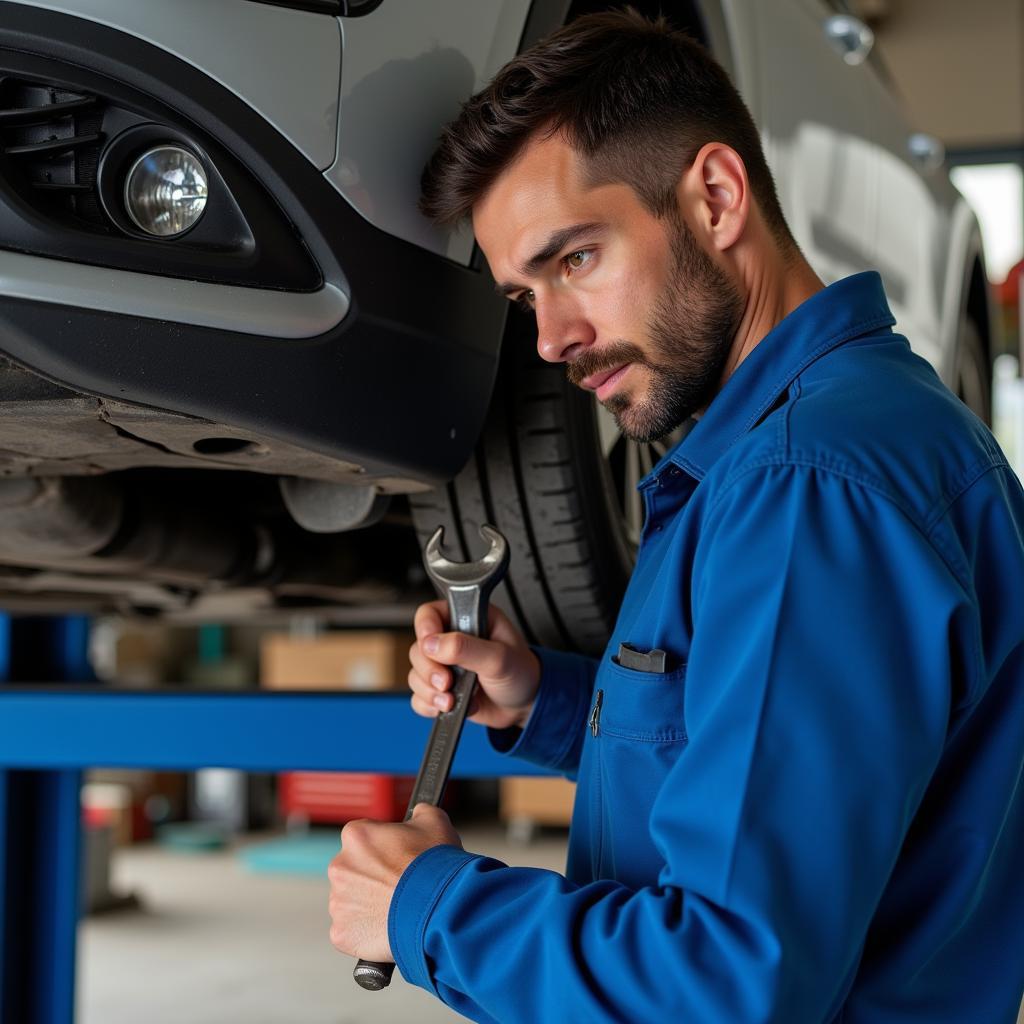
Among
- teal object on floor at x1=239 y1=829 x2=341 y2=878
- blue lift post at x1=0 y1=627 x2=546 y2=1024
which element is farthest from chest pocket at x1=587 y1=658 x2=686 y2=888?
teal object on floor at x1=239 y1=829 x2=341 y2=878

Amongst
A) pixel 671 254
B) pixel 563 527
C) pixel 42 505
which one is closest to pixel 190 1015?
pixel 42 505

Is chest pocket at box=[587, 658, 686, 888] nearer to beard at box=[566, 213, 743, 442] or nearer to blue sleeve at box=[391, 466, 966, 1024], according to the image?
blue sleeve at box=[391, 466, 966, 1024]

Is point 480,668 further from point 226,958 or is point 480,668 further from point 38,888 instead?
point 226,958

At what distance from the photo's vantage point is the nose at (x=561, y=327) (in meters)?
0.86

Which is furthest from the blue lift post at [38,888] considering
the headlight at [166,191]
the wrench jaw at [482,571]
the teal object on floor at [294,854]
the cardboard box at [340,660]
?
the cardboard box at [340,660]

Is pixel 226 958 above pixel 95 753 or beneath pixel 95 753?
beneath

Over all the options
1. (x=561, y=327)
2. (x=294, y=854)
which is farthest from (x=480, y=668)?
(x=294, y=854)

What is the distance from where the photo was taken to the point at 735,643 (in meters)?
0.58

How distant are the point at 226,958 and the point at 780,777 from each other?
291cm

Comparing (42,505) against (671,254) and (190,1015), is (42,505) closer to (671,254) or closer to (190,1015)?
(671,254)

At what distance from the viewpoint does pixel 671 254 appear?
2.72ft

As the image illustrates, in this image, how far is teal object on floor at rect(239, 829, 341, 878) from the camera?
432 cm

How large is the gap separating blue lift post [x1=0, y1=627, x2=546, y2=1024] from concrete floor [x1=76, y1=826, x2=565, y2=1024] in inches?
13.4

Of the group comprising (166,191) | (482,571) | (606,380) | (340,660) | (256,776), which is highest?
(166,191)
